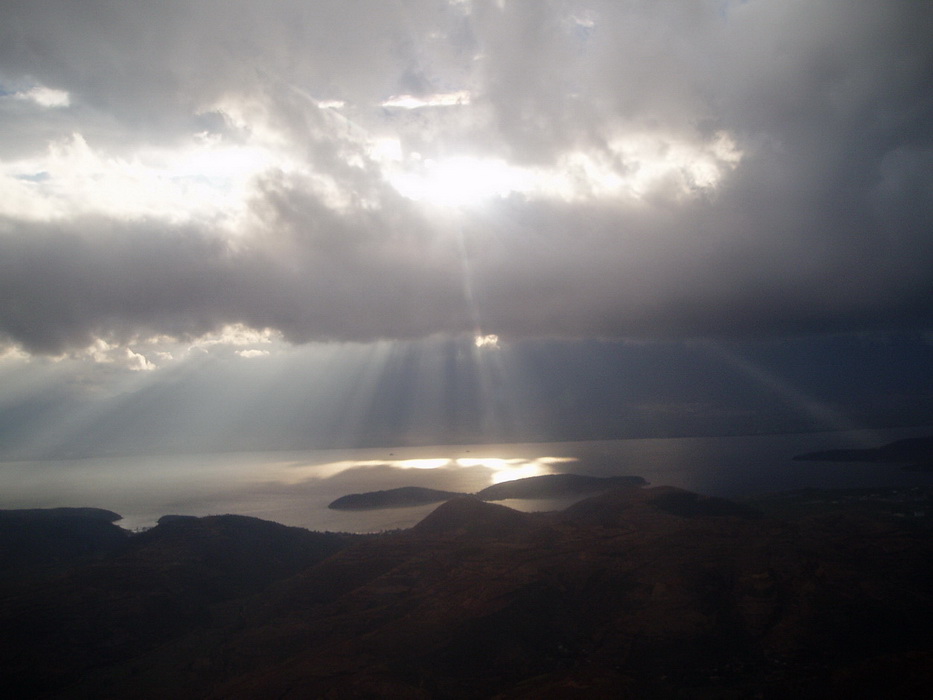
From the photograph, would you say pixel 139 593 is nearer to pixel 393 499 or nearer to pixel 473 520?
pixel 473 520

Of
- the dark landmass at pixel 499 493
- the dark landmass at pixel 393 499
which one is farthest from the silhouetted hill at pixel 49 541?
the dark landmass at pixel 499 493

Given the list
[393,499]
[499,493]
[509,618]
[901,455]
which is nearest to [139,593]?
[509,618]

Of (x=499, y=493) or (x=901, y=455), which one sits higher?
(x=901, y=455)

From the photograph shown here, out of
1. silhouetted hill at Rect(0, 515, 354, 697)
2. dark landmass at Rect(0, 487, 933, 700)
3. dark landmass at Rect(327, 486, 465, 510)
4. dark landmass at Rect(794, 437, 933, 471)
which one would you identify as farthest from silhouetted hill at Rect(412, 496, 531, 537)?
dark landmass at Rect(794, 437, 933, 471)

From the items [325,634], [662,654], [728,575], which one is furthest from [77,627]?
[728,575]

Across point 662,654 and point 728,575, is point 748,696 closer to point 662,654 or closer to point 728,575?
point 662,654
